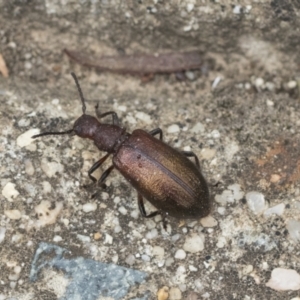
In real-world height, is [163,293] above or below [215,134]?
below

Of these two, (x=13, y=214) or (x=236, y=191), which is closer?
(x=13, y=214)

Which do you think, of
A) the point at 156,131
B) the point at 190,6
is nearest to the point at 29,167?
the point at 156,131

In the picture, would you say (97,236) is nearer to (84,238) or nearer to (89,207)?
(84,238)

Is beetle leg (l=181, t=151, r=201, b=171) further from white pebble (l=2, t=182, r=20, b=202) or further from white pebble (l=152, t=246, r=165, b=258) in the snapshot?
white pebble (l=2, t=182, r=20, b=202)

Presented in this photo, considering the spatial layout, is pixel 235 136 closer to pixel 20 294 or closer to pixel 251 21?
pixel 251 21

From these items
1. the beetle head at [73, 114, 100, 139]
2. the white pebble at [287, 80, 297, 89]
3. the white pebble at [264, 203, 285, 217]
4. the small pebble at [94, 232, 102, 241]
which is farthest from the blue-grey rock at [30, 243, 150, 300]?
the white pebble at [287, 80, 297, 89]

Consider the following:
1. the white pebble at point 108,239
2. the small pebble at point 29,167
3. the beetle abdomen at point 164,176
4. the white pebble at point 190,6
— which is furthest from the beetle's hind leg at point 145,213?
the white pebble at point 190,6
